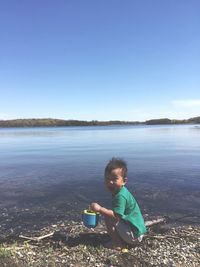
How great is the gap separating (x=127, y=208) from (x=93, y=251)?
1247mm

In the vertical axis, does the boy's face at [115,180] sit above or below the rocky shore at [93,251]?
above

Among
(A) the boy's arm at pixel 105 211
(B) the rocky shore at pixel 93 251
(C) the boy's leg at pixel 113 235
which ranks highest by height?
(A) the boy's arm at pixel 105 211

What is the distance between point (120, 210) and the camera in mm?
7785

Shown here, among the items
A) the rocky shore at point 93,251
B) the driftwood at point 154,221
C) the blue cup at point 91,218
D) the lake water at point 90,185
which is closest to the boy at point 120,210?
the blue cup at point 91,218

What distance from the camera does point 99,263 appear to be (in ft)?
24.5

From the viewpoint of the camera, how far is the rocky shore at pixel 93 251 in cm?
750

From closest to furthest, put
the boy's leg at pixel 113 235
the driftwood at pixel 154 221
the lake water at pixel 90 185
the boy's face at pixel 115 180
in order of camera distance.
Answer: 1. the boy's face at pixel 115 180
2. the boy's leg at pixel 113 235
3. the driftwood at pixel 154 221
4. the lake water at pixel 90 185

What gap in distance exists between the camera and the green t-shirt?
25.5ft

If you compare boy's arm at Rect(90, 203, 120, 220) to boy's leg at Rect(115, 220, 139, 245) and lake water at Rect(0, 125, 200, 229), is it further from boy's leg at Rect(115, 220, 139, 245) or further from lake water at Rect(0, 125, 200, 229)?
lake water at Rect(0, 125, 200, 229)

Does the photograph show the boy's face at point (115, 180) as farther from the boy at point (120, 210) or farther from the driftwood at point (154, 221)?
the driftwood at point (154, 221)

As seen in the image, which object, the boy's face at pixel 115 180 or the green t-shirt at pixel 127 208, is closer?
the green t-shirt at pixel 127 208

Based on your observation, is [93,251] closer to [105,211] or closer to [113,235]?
[113,235]

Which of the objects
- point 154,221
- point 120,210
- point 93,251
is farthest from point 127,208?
point 154,221

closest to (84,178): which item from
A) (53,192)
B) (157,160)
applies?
(53,192)
